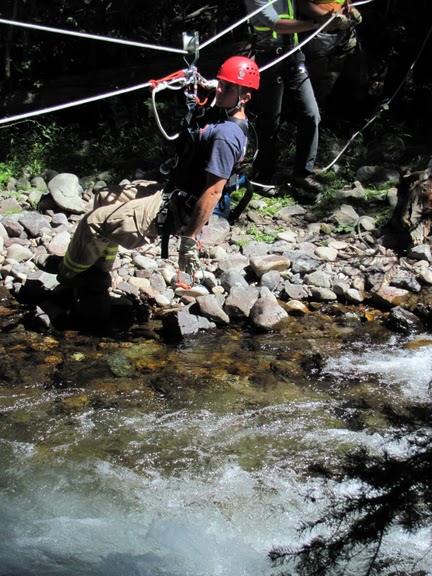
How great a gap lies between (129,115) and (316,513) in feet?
24.7

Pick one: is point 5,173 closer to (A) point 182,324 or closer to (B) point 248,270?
(B) point 248,270

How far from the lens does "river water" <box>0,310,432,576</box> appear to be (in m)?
3.26

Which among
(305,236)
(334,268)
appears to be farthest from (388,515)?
(305,236)

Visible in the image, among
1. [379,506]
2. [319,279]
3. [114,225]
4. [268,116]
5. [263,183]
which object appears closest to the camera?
[379,506]

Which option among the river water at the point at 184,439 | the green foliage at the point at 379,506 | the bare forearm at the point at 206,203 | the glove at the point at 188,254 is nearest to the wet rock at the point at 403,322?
the river water at the point at 184,439

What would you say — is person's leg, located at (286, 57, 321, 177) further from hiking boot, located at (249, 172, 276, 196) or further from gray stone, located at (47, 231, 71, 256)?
gray stone, located at (47, 231, 71, 256)

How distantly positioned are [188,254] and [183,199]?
43 cm

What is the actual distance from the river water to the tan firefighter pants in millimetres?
686

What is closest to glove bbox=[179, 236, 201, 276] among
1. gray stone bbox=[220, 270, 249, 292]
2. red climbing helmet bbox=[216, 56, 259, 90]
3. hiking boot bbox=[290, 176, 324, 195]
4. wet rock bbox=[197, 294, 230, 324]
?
wet rock bbox=[197, 294, 230, 324]

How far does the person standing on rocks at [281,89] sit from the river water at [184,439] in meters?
2.60

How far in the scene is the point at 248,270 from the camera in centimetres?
657

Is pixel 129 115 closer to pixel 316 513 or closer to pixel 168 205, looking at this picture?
pixel 168 205

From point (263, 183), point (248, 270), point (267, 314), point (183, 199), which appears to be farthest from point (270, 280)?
point (263, 183)

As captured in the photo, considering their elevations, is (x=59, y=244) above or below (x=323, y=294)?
above
